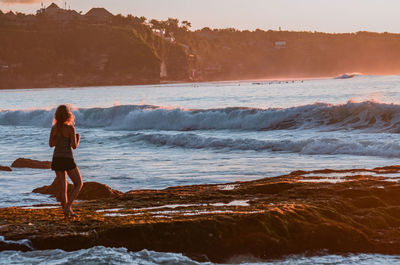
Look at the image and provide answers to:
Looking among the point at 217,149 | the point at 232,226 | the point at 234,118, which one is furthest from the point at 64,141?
the point at 234,118

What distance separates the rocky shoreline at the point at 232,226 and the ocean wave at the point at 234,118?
1704cm

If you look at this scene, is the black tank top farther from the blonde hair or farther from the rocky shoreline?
the rocky shoreline

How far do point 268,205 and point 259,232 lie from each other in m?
1.24

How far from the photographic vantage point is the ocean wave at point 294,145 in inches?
749

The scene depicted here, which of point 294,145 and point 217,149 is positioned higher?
point 294,145

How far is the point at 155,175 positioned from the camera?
15422 mm

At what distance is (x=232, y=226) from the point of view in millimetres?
7348

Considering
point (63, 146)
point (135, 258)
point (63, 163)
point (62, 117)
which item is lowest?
point (135, 258)

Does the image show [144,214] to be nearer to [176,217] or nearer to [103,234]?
[176,217]

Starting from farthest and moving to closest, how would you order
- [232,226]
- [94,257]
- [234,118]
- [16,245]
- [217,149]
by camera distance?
[234,118]
[217,149]
[232,226]
[16,245]
[94,257]

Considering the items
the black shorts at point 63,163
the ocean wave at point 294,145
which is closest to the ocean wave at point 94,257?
the black shorts at point 63,163

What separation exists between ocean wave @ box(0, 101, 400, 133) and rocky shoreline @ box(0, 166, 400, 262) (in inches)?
671

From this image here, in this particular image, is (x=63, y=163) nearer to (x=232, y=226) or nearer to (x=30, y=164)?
(x=232, y=226)

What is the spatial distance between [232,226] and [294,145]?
46.7 feet
